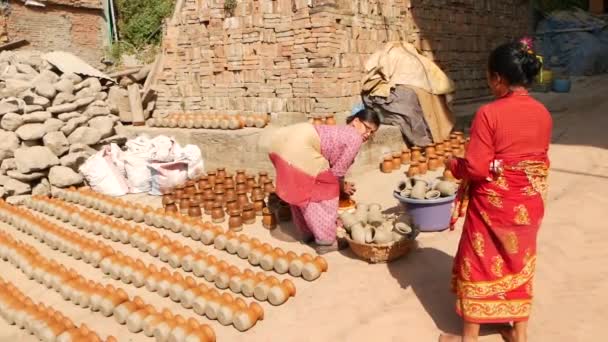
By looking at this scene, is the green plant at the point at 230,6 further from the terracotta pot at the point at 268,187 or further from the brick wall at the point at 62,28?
the brick wall at the point at 62,28

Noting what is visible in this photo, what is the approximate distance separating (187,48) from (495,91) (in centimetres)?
716

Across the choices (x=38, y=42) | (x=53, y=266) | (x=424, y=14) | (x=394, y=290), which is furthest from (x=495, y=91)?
(x=38, y=42)

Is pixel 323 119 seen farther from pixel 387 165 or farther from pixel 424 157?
pixel 424 157

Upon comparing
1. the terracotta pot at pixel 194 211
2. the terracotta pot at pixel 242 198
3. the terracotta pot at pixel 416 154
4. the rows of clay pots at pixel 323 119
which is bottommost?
the terracotta pot at pixel 194 211

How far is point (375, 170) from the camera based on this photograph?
6.50 metres

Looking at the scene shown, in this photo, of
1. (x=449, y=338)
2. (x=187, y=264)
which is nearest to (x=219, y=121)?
(x=187, y=264)

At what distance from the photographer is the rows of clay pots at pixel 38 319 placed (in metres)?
3.09

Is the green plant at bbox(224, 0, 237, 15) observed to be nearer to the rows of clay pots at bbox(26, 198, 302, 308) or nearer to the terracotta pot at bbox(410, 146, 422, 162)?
the terracotta pot at bbox(410, 146, 422, 162)

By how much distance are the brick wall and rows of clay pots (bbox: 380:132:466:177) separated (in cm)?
1127

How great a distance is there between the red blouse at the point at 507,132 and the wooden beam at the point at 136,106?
6.92 meters

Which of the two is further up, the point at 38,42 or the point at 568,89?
the point at 38,42

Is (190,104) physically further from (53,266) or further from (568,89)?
(568,89)

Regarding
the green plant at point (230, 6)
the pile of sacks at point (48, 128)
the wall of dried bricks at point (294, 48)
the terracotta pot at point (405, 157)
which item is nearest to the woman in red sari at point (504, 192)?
the terracotta pot at point (405, 157)

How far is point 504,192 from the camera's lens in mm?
2295
